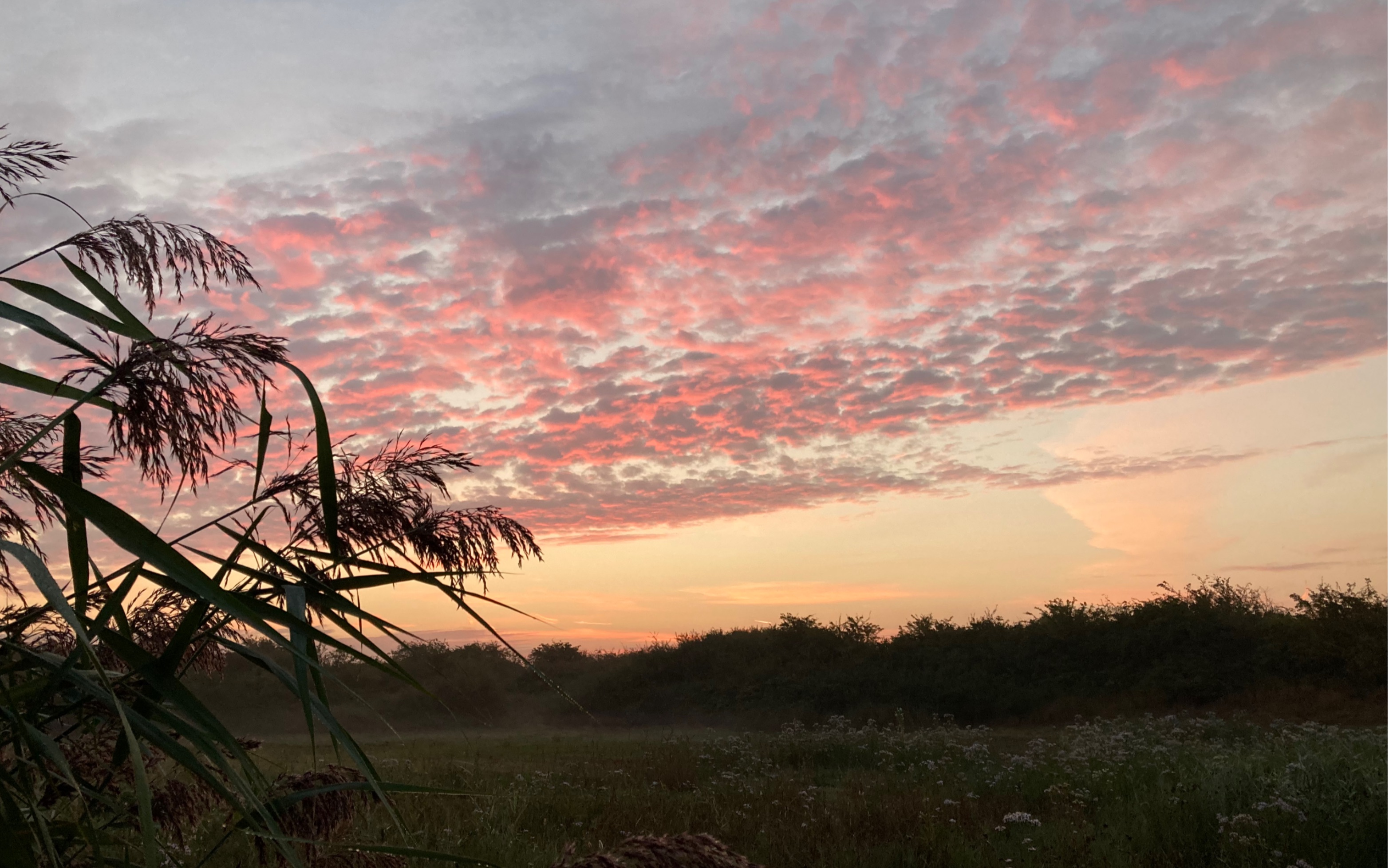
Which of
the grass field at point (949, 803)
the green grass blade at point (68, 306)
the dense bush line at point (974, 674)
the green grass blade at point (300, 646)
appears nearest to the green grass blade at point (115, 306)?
the green grass blade at point (68, 306)

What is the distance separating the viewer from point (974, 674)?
80.8ft

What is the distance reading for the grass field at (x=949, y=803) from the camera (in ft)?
22.4

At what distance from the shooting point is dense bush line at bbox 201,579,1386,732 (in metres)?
22.5

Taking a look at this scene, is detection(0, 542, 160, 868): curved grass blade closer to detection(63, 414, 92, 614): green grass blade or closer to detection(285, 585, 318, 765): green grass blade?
detection(285, 585, 318, 765): green grass blade

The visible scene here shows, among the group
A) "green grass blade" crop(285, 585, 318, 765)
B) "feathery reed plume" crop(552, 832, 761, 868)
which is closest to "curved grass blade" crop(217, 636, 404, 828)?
"green grass blade" crop(285, 585, 318, 765)

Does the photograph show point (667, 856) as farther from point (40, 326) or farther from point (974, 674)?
point (974, 674)

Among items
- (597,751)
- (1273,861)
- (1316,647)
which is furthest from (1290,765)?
(1316,647)

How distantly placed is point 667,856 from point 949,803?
759 cm

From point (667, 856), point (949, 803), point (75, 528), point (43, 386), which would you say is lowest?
point (949, 803)

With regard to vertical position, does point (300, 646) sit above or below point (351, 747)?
above

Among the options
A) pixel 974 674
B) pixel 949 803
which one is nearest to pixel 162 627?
pixel 949 803

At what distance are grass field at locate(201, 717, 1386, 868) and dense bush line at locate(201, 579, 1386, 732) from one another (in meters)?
8.43

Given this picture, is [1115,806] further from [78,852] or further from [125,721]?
[125,721]

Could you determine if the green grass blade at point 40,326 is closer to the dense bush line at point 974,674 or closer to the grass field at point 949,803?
the grass field at point 949,803
